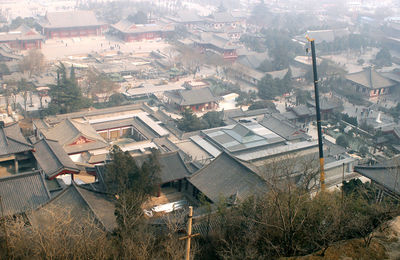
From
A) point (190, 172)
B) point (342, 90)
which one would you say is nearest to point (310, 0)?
point (342, 90)

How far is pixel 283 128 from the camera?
1101 inches

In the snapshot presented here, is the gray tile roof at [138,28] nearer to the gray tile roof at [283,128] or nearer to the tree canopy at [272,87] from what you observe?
the tree canopy at [272,87]

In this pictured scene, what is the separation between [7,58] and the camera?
4597 centimetres

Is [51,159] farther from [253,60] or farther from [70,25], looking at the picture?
[70,25]

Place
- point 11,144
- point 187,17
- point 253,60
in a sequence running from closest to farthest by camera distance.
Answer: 1. point 11,144
2. point 253,60
3. point 187,17

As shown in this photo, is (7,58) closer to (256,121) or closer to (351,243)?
(256,121)

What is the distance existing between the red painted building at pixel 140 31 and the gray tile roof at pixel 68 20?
3.52m

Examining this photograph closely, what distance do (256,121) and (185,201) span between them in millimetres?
12561

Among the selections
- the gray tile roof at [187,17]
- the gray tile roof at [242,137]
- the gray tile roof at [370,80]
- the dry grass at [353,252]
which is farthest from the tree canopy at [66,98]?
the gray tile roof at [187,17]

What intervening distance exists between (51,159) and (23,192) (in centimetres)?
412

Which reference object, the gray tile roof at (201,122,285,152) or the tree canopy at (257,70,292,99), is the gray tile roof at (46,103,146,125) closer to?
the gray tile roof at (201,122,285,152)

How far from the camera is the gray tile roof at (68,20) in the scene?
60.2 meters

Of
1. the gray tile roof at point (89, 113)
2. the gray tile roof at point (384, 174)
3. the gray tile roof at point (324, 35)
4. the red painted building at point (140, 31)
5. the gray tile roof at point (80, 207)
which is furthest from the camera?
the red painted building at point (140, 31)

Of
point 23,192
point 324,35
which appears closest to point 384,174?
point 23,192
